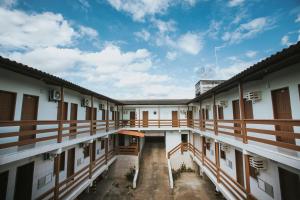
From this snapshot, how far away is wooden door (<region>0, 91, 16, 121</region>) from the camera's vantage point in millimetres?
6344

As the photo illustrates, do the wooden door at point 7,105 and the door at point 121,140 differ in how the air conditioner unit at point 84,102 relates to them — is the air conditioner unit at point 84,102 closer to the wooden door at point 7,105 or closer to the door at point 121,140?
the wooden door at point 7,105

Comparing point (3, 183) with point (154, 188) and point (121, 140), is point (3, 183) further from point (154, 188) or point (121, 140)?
point (121, 140)

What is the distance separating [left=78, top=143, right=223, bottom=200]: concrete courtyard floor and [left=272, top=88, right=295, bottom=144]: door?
875 centimetres

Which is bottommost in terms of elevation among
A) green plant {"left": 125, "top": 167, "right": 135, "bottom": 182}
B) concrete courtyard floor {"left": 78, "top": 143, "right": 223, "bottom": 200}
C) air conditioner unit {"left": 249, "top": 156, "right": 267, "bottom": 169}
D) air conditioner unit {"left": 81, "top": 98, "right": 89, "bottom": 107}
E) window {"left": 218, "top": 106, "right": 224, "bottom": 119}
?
concrete courtyard floor {"left": 78, "top": 143, "right": 223, "bottom": 200}

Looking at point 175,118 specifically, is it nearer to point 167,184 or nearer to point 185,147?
point 185,147

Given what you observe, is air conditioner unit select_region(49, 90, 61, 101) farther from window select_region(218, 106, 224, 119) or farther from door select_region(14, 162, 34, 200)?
window select_region(218, 106, 224, 119)

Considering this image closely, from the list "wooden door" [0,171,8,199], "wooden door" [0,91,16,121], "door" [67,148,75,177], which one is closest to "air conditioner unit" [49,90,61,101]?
"wooden door" [0,91,16,121]

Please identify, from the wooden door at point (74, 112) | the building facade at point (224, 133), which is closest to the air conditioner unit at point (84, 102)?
the building facade at point (224, 133)

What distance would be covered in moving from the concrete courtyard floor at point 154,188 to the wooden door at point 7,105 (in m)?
9.16

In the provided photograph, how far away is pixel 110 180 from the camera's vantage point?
16.1 m

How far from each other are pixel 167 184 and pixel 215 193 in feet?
14.4

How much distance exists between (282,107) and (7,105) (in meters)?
12.2

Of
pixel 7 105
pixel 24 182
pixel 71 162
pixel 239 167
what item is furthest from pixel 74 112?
pixel 239 167

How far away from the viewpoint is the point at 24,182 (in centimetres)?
754
